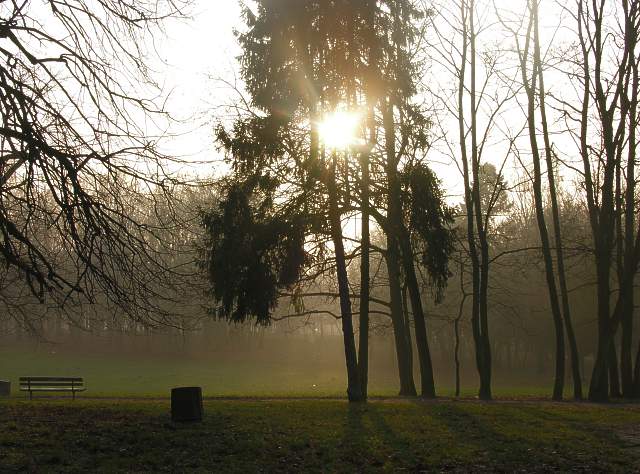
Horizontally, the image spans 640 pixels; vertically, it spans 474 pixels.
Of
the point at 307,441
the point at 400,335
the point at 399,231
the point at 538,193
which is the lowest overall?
the point at 307,441

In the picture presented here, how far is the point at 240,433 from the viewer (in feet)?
34.2

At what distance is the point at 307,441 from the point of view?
9.95 m

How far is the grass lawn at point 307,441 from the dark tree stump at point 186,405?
0.24m

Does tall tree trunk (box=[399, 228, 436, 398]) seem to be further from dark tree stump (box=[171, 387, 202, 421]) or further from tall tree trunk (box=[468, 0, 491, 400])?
dark tree stump (box=[171, 387, 202, 421])

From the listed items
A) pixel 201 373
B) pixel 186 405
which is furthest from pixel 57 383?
pixel 201 373

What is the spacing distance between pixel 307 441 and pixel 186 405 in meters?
2.43

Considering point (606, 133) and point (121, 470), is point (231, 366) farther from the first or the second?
point (121, 470)

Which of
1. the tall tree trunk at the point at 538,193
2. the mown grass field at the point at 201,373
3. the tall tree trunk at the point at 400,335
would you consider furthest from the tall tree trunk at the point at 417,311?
A: the mown grass field at the point at 201,373

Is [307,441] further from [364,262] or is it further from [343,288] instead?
[364,262]

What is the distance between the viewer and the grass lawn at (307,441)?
8438 millimetres

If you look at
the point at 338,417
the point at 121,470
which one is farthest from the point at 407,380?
the point at 121,470

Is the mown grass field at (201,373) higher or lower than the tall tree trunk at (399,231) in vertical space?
lower

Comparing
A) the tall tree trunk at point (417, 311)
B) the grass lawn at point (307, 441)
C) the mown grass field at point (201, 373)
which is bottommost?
the mown grass field at point (201, 373)

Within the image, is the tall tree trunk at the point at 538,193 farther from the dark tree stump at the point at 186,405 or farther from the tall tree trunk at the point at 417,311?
the dark tree stump at the point at 186,405
